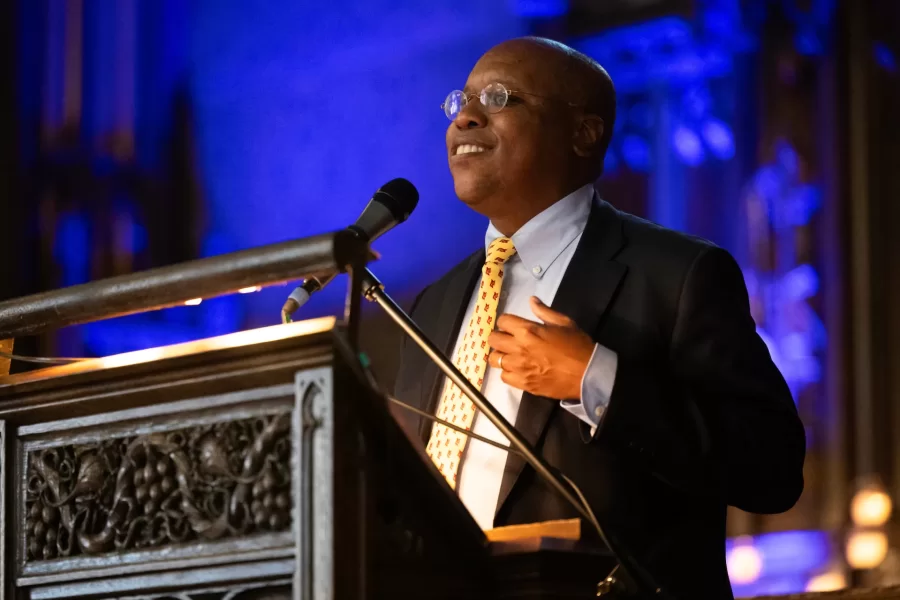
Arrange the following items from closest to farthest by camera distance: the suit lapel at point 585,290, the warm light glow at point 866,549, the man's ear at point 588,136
A: 1. the suit lapel at point 585,290
2. the man's ear at point 588,136
3. the warm light glow at point 866,549

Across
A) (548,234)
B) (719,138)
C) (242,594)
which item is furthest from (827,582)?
(242,594)

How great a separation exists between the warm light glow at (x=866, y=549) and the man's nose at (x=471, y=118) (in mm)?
1743

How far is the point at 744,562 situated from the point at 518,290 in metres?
1.56

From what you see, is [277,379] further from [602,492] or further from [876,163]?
[876,163]

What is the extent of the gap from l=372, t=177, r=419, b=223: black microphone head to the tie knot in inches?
22.7

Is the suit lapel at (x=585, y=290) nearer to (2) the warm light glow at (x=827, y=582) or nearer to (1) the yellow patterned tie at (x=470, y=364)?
(1) the yellow patterned tie at (x=470, y=364)

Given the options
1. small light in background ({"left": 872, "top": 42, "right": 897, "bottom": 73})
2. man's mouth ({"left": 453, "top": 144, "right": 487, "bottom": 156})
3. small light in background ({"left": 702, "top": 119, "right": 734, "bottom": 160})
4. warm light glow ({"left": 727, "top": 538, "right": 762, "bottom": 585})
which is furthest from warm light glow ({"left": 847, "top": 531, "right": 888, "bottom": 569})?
man's mouth ({"left": 453, "top": 144, "right": 487, "bottom": 156})

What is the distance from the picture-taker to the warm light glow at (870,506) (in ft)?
10.4

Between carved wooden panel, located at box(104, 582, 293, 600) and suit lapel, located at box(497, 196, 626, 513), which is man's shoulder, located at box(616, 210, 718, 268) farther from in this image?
carved wooden panel, located at box(104, 582, 293, 600)

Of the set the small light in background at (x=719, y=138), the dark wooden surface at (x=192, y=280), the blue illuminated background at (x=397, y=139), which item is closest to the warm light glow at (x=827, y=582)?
the blue illuminated background at (x=397, y=139)

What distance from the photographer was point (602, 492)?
1.79 m

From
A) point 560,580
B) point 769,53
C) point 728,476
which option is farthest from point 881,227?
point 560,580

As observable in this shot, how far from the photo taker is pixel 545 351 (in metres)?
1.66

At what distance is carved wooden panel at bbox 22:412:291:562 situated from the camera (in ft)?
4.18
